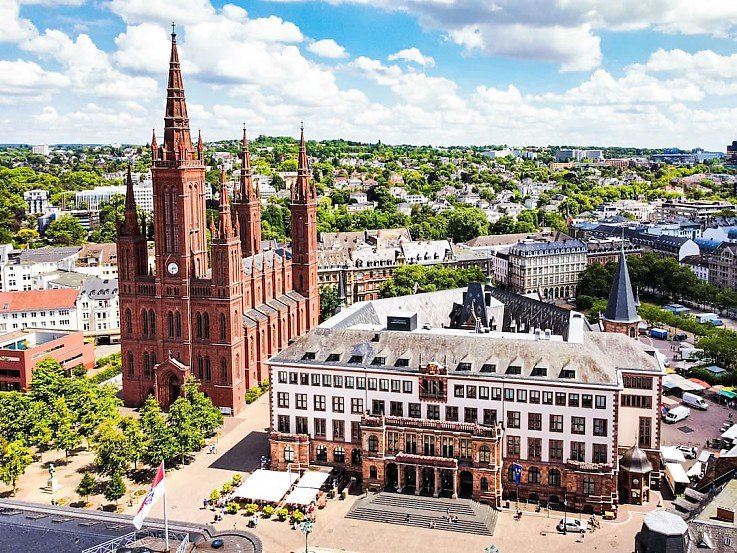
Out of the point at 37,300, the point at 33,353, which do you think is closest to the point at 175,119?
the point at 33,353

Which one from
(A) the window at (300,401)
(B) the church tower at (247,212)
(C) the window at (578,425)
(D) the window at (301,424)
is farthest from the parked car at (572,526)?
(B) the church tower at (247,212)

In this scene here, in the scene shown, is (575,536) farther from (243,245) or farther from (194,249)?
(243,245)

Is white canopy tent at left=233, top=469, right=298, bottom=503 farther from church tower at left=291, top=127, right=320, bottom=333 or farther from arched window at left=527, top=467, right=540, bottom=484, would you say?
church tower at left=291, top=127, right=320, bottom=333

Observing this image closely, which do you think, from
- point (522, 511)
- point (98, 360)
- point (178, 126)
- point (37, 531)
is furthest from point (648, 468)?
point (98, 360)

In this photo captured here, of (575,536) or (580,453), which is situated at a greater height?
(580,453)

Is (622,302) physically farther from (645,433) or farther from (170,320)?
(170,320)

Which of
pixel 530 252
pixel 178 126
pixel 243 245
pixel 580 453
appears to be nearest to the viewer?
pixel 580 453
